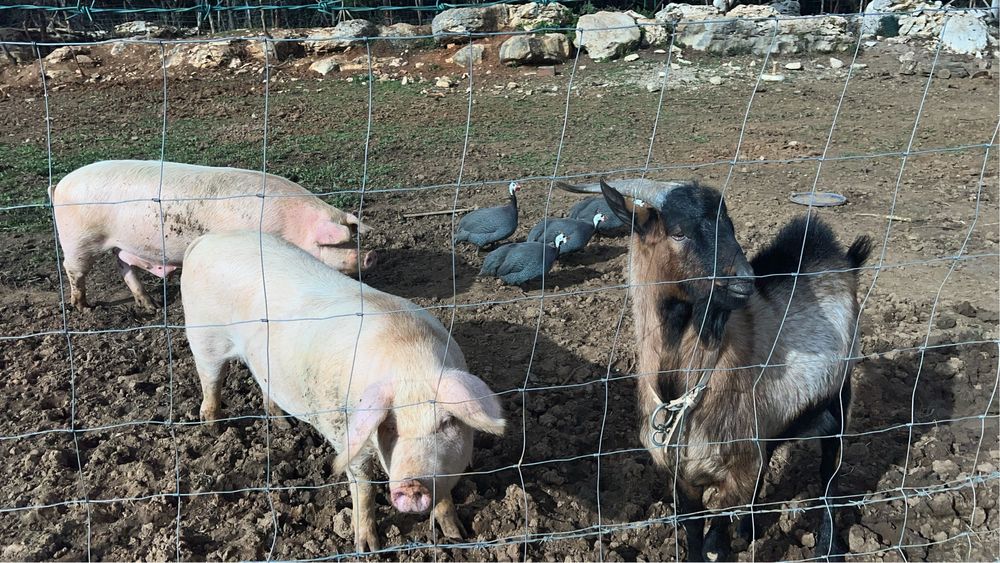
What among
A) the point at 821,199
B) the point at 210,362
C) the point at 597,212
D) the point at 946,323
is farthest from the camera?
the point at 821,199

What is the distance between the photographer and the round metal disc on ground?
7.80 metres

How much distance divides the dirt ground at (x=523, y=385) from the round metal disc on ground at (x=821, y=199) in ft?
0.37

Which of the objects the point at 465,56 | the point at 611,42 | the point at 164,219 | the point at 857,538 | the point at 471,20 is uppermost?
the point at 471,20

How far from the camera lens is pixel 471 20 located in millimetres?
18828

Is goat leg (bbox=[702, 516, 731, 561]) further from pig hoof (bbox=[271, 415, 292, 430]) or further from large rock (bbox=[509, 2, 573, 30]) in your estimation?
large rock (bbox=[509, 2, 573, 30])

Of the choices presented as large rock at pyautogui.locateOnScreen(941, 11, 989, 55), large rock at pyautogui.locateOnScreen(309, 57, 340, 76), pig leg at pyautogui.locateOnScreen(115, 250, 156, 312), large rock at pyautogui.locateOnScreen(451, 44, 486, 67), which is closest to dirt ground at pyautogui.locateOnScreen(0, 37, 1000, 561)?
pig leg at pyautogui.locateOnScreen(115, 250, 156, 312)

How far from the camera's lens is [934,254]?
21.2 feet

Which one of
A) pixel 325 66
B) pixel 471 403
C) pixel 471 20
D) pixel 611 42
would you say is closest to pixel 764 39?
pixel 611 42

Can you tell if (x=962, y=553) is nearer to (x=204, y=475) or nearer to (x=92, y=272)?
(x=204, y=475)

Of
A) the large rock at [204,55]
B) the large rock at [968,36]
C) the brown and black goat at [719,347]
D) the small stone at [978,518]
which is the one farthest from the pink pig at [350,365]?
the large rock at [968,36]

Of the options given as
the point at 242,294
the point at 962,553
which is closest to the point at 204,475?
the point at 242,294

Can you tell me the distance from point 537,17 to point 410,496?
58.4 ft

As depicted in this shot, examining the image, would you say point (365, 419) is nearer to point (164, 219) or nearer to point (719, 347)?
point (719, 347)

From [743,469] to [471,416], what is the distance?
130 centimetres
